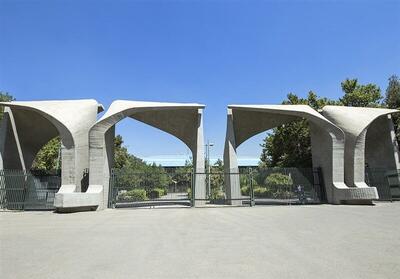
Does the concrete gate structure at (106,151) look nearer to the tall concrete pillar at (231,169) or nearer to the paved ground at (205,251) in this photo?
the tall concrete pillar at (231,169)

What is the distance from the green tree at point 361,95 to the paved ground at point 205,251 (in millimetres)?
20391

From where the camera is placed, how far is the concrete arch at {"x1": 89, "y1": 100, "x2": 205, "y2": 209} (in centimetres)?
1825

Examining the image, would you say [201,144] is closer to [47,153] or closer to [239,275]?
[239,275]

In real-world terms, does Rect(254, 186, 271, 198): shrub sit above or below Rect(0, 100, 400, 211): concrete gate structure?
below

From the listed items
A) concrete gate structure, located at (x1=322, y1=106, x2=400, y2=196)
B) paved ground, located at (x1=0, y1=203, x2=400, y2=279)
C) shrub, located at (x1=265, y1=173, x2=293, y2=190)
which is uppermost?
concrete gate structure, located at (x1=322, y1=106, x2=400, y2=196)

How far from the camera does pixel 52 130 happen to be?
2334cm

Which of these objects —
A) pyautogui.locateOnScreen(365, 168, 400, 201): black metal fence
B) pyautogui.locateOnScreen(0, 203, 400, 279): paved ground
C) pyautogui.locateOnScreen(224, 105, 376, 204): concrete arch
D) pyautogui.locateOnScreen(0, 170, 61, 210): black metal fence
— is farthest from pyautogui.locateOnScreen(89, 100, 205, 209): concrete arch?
pyautogui.locateOnScreen(365, 168, 400, 201): black metal fence

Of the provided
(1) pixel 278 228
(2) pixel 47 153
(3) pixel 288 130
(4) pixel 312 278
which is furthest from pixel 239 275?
(2) pixel 47 153

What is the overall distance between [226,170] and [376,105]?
1568 cm

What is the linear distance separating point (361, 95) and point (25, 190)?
87.2 feet

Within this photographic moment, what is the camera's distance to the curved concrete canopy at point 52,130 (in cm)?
1803

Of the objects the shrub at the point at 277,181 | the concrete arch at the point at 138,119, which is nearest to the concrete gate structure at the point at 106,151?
the concrete arch at the point at 138,119

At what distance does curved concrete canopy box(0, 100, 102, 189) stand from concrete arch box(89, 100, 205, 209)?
2.76 feet

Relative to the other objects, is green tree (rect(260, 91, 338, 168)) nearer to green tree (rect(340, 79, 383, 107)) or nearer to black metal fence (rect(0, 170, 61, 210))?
green tree (rect(340, 79, 383, 107))
